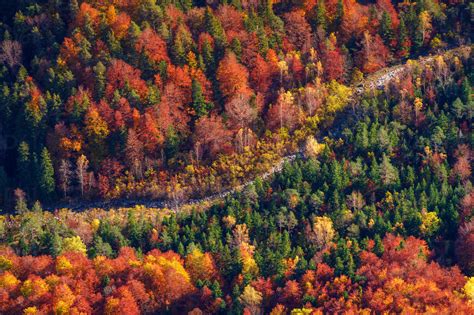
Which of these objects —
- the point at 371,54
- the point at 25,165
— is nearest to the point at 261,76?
the point at 371,54

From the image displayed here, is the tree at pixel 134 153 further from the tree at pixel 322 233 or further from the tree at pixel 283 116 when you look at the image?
the tree at pixel 322 233

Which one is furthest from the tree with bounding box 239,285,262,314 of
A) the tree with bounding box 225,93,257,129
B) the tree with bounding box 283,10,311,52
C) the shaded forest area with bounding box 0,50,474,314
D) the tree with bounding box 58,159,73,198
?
the tree with bounding box 283,10,311,52

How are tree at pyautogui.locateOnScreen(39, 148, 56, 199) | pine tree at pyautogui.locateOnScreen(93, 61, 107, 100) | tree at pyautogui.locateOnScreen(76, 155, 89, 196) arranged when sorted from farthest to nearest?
pine tree at pyautogui.locateOnScreen(93, 61, 107, 100) < tree at pyautogui.locateOnScreen(76, 155, 89, 196) < tree at pyautogui.locateOnScreen(39, 148, 56, 199)

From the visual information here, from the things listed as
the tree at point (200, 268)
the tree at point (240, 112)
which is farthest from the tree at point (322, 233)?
the tree at point (240, 112)

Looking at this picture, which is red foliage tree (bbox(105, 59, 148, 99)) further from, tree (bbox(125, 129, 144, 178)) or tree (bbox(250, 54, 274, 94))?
tree (bbox(250, 54, 274, 94))

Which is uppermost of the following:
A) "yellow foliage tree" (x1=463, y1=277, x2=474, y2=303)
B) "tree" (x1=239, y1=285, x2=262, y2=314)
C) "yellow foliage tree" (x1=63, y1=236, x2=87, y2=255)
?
"yellow foliage tree" (x1=63, y1=236, x2=87, y2=255)

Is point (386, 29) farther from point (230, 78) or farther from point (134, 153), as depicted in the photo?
point (134, 153)
